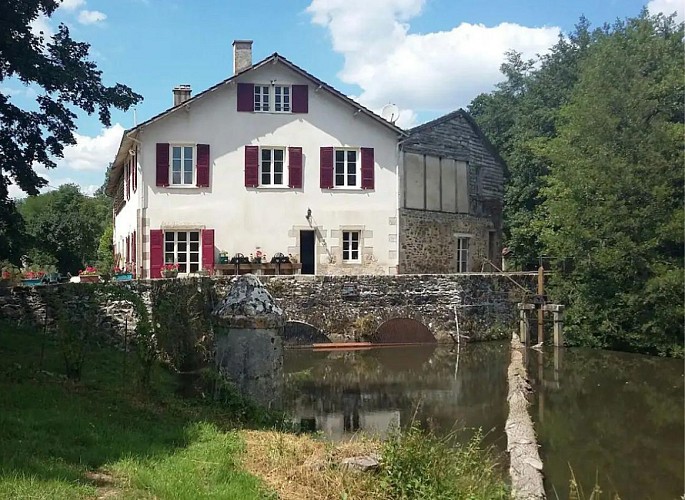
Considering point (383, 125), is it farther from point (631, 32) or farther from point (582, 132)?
point (631, 32)

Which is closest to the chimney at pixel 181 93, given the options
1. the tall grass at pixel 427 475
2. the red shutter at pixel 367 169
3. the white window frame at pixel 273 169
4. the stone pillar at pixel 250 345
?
the white window frame at pixel 273 169

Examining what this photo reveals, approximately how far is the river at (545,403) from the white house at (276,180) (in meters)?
4.88

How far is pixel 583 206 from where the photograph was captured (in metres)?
20.4

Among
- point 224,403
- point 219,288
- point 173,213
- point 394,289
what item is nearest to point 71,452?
A: point 224,403

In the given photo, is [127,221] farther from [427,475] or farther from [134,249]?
[427,475]

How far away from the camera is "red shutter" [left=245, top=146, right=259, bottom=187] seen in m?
21.4

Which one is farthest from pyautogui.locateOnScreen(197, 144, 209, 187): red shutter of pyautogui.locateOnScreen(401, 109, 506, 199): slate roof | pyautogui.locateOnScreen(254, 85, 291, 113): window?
pyautogui.locateOnScreen(401, 109, 506, 199): slate roof

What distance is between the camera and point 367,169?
22.2 metres

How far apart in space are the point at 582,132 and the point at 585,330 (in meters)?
6.47

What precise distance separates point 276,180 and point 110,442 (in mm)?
16648

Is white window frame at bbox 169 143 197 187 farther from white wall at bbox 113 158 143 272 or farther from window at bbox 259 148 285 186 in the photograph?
window at bbox 259 148 285 186

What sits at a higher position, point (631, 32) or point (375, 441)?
point (631, 32)

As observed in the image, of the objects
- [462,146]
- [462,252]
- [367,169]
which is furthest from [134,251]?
[462,146]

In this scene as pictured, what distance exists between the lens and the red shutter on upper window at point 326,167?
21953 millimetres
